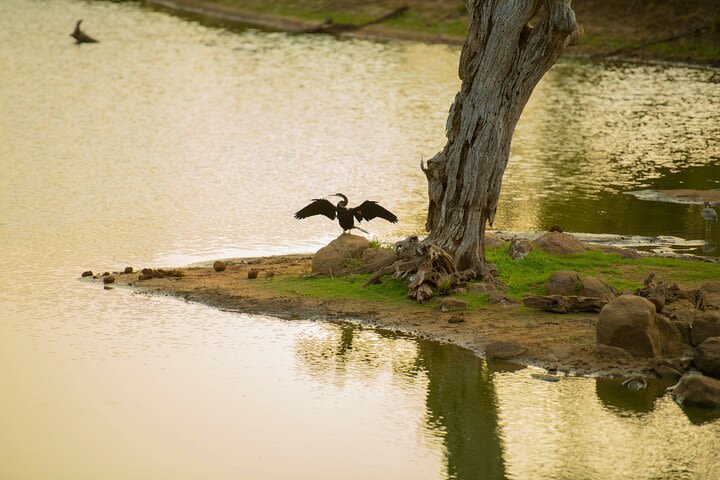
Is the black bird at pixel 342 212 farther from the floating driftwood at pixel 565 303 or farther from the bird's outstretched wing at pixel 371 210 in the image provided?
the floating driftwood at pixel 565 303

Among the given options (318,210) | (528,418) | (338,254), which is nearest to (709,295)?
(528,418)

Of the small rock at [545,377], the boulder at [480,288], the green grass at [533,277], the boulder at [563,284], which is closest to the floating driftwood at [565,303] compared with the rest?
the boulder at [563,284]

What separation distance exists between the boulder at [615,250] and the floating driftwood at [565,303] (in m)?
2.44

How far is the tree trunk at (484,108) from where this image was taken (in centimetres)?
1341

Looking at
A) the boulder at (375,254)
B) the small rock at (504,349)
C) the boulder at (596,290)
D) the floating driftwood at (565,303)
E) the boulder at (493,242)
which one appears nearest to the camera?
the small rock at (504,349)

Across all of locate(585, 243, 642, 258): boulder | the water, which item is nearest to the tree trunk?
the water

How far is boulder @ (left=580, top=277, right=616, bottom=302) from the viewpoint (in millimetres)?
12953

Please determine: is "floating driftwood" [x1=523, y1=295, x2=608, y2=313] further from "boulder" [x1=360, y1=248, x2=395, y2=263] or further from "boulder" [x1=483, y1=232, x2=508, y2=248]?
"boulder" [x1=483, y1=232, x2=508, y2=248]

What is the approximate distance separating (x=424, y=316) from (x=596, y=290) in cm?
190

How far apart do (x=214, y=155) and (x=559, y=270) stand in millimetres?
11447

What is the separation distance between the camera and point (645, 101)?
31.7m

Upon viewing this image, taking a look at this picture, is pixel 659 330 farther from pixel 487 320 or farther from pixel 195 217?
pixel 195 217

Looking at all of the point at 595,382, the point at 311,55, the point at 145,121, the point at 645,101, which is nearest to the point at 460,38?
the point at 311,55

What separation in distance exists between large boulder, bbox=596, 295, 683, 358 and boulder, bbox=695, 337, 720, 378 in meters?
0.51
